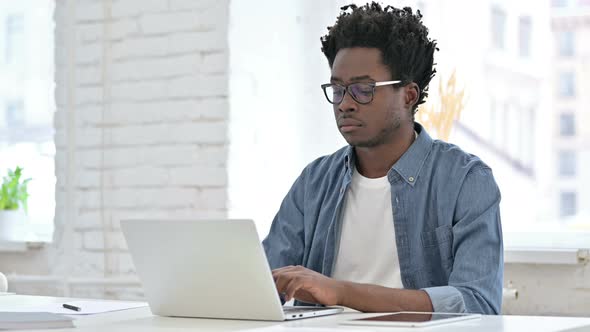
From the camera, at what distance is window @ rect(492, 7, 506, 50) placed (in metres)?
3.52

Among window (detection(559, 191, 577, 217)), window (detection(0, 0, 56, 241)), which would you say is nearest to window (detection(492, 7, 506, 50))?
window (detection(559, 191, 577, 217))

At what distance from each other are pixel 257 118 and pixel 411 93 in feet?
3.63

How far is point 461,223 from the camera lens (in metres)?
2.31

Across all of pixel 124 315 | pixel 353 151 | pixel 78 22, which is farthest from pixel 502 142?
pixel 124 315

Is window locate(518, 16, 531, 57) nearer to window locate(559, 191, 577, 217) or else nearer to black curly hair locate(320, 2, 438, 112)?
window locate(559, 191, 577, 217)

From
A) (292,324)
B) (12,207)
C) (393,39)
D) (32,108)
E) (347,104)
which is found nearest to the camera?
(292,324)

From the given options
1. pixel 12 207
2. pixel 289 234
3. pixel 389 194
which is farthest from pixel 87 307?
pixel 12 207

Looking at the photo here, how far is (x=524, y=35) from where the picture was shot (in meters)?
3.47

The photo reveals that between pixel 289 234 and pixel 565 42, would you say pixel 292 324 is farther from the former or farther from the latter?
pixel 565 42

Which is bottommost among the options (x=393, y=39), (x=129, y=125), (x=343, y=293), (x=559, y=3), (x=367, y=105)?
(x=343, y=293)

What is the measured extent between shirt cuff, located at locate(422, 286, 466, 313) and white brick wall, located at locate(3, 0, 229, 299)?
1.42 meters

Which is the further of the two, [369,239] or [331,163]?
[331,163]

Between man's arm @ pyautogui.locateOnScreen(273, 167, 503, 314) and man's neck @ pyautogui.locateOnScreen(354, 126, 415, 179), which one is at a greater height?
man's neck @ pyautogui.locateOnScreen(354, 126, 415, 179)

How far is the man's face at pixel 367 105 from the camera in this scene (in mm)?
2387
